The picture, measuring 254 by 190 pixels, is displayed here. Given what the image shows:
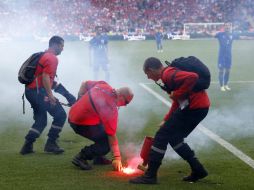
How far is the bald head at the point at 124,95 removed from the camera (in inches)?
275

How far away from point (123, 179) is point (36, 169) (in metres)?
1.34

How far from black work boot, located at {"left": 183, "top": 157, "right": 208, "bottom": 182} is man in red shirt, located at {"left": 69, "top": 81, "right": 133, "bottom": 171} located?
975mm

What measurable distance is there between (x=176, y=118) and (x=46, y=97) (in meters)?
2.54

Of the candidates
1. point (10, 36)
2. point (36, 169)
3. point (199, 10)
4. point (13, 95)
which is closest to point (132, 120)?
point (36, 169)

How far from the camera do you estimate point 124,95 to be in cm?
701

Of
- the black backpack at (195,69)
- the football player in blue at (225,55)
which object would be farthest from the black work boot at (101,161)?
the football player in blue at (225,55)

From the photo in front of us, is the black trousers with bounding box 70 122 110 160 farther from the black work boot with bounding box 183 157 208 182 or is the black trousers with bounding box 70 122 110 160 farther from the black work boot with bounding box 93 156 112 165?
the black work boot with bounding box 183 157 208 182

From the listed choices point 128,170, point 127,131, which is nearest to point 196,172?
point 128,170

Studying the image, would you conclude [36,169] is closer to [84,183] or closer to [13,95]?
[84,183]

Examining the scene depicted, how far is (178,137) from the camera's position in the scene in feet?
22.6

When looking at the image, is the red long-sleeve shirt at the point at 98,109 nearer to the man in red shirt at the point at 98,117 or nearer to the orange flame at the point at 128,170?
the man in red shirt at the point at 98,117

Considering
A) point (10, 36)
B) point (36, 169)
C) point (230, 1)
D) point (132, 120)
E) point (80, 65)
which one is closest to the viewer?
point (36, 169)

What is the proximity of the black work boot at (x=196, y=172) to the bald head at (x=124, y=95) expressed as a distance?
3.77ft

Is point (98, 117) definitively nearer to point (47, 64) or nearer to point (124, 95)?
point (124, 95)
